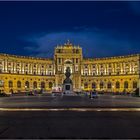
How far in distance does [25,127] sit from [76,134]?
12.7 feet

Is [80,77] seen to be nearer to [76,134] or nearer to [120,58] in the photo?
[120,58]

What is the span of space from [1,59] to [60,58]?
41701 mm

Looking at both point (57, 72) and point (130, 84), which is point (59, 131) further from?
point (57, 72)

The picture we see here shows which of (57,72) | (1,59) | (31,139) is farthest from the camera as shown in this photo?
(57,72)

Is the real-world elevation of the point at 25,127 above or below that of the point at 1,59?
below

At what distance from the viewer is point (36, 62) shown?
18775cm

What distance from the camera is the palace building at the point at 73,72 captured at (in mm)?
169875

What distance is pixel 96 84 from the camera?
185125 mm

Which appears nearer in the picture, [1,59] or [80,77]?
[1,59]

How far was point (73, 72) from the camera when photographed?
19312cm

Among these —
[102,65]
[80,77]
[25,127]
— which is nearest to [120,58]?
[102,65]

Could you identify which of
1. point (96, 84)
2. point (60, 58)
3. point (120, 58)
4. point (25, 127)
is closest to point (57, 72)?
point (60, 58)

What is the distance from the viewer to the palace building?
16988 cm

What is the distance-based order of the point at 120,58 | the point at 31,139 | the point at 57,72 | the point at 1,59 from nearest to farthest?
the point at 31,139
the point at 1,59
the point at 120,58
the point at 57,72
